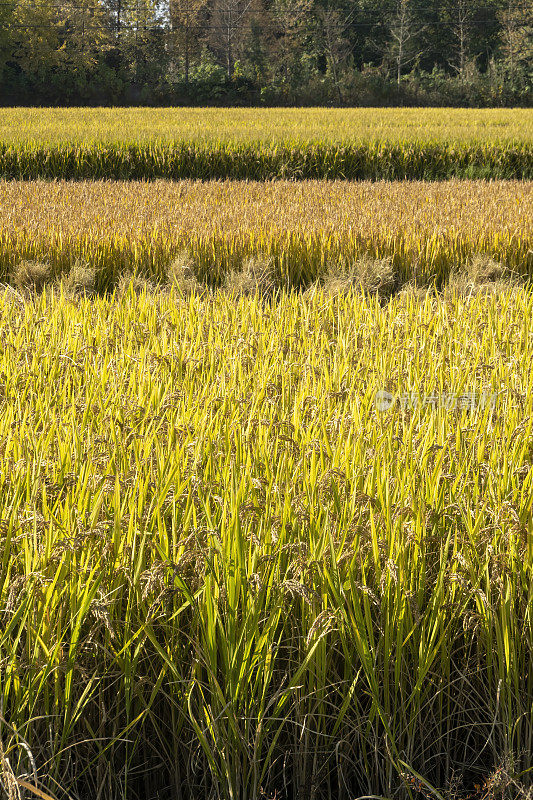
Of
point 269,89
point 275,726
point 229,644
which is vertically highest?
point 269,89

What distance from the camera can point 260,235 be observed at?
18.5ft

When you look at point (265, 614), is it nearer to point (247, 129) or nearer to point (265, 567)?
point (265, 567)

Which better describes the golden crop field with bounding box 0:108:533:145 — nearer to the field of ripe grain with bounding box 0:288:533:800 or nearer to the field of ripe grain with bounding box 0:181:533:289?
the field of ripe grain with bounding box 0:181:533:289

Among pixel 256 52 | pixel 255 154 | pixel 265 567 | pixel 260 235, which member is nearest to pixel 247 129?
pixel 255 154

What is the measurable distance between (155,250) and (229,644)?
4.42 meters

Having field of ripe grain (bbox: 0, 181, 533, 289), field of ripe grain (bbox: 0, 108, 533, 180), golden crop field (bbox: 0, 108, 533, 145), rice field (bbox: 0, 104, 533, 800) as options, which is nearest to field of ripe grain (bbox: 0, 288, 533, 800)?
rice field (bbox: 0, 104, 533, 800)

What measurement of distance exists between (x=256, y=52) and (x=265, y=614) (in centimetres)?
4078

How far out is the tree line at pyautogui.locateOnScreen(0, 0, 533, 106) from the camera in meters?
31.8

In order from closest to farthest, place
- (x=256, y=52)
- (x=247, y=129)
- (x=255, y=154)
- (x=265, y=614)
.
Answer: (x=265, y=614), (x=255, y=154), (x=247, y=129), (x=256, y=52)

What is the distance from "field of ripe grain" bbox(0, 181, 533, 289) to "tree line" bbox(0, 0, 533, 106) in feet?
91.7

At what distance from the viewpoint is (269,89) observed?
3338 centimetres

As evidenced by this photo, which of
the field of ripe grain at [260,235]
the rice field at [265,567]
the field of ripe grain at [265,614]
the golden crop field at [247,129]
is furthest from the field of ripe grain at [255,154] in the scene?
the field of ripe grain at [265,614]

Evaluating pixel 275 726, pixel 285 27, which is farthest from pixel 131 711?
pixel 285 27

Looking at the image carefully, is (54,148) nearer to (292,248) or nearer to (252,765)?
(292,248)
